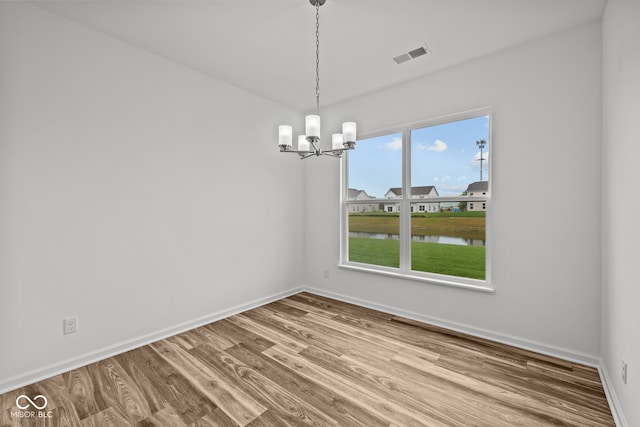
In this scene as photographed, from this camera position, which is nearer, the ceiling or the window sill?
the ceiling

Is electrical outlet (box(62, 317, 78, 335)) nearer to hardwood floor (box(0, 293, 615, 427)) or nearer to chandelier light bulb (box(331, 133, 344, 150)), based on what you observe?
hardwood floor (box(0, 293, 615, 427))

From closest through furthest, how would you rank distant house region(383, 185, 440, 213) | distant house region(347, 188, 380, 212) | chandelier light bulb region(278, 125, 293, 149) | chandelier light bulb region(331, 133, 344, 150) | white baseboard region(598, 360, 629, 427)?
white baseboard region(598, 360, 629, 427) < chandelier light bulb region(278, 125, 293, 149) < chandelier light bulb region(331, 133, 344, 150) < distant house region(383, 185, 440, 213) < distant house region(347, 188, 380, 212)

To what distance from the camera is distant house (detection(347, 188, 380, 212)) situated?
3.73 metres

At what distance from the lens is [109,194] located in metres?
2.42

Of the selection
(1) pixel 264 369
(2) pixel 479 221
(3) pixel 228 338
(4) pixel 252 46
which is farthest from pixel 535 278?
(4) pixel 252 46

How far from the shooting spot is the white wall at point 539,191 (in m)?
2.27

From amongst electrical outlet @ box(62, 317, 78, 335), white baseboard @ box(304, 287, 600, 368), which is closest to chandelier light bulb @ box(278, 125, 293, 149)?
electrical outlet @ box(62, 317, 78, 335)

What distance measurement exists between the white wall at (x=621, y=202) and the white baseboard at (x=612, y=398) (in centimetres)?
3

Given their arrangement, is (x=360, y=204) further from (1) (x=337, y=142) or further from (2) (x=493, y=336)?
(2) (x=493, y=336)

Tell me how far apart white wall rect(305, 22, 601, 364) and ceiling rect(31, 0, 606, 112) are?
223 millimetres

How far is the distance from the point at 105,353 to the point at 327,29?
332 cm

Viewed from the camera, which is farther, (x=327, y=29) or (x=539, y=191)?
(x=539, y=191)

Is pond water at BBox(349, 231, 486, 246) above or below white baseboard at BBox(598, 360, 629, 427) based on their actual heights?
above

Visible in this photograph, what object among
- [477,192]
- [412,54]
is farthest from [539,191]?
[412,54]
